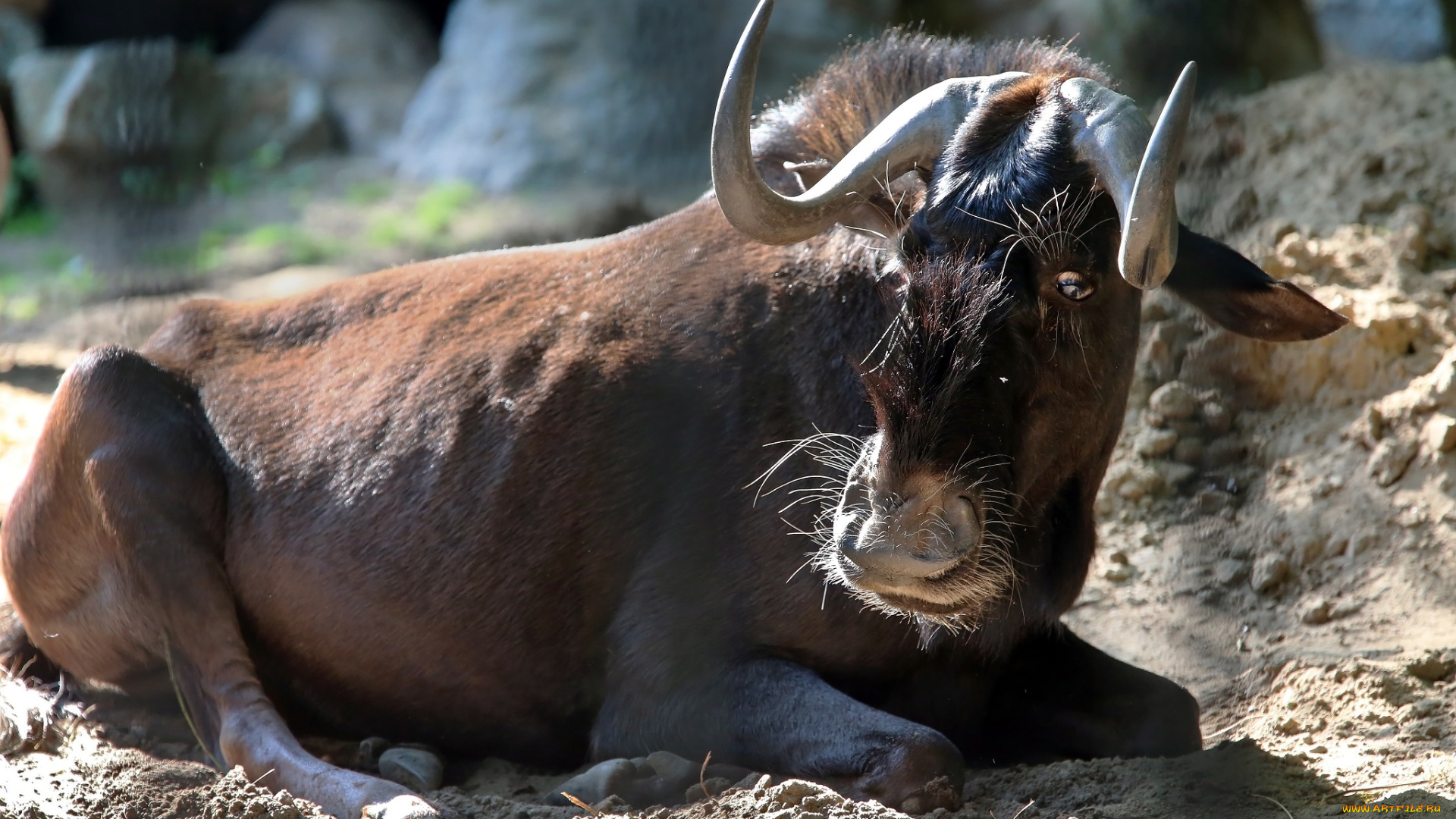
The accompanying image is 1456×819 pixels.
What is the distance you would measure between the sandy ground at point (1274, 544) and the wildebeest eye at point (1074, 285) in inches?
46.6

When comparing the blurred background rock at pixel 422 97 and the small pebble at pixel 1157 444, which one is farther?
the blurred background rock at pixel 422 97

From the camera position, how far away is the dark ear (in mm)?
3742

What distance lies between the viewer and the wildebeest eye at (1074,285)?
3.24 m

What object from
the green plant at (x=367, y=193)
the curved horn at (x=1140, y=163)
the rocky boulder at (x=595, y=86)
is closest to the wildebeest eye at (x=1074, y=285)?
the curved horn at (x=1140, y=163)

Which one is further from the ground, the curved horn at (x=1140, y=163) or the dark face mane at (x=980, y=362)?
the curved horn at (x=1140, y=163)

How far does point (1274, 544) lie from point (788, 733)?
2.30 meters

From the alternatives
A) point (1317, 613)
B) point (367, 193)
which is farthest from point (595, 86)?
point (1317, 613)

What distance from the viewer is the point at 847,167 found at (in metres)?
3.44

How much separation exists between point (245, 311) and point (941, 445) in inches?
103

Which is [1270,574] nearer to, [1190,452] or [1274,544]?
[1274,544]

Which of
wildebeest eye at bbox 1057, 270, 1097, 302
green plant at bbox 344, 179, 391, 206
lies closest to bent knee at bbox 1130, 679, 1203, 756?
wildebeest eye at bbox 1057, 270, 1097, 302

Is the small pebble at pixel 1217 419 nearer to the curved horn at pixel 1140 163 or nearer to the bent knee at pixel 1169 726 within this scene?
the bent knee at pixel 1169 726

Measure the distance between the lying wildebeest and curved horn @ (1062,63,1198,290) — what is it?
0.02 m

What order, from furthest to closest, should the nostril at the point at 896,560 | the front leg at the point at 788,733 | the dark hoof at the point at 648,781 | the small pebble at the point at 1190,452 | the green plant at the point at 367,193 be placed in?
the green plant at the point at 367,193 < the small pebble at the point at 1190,452 < the dark hoof at the point at 648,781 < the front leg at the point at 788,733 < the nostril at the point at 896,560
